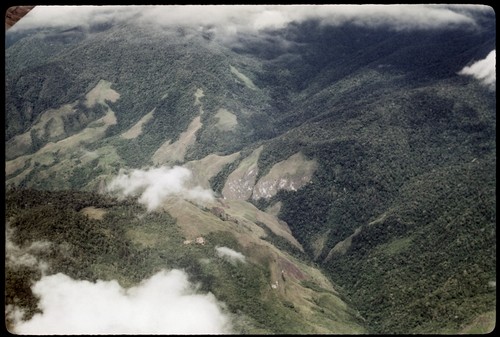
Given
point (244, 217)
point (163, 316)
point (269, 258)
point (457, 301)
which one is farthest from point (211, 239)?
point (457, 301)

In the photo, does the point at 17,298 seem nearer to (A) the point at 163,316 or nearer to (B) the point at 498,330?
(A) the point at 163,316

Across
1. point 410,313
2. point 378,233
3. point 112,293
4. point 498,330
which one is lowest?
point 378,233

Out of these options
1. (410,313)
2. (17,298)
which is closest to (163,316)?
(17,298)

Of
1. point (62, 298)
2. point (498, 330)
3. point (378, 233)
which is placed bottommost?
point (378, 233)

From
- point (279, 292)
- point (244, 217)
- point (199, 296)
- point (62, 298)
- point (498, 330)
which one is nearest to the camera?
point (498, 330)

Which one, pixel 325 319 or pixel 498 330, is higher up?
pixel 498 330

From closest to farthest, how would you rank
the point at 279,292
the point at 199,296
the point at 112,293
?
the point at 112,293, the point at 199,296, the point at 279,292

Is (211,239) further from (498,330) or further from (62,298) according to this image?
(498,330)

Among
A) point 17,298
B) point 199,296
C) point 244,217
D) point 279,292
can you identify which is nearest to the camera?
point 17,298

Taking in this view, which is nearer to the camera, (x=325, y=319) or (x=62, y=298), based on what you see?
(x=62, y=298)
